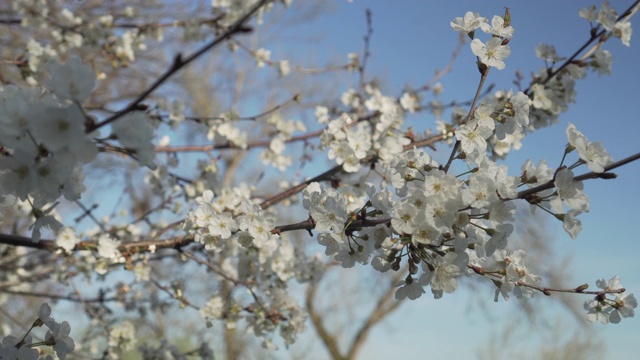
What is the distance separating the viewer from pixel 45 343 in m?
1.71

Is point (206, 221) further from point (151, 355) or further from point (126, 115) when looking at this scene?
point (151, 355)

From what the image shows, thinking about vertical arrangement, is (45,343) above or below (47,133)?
below

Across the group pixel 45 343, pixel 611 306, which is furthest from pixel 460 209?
pixel 45 343

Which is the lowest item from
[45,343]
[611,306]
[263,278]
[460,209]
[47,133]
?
[45,343]

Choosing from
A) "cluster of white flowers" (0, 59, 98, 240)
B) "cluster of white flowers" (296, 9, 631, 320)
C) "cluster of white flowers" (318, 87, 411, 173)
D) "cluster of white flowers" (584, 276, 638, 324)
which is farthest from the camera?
"cluster of white flowers" (318, 87, 411, 173)

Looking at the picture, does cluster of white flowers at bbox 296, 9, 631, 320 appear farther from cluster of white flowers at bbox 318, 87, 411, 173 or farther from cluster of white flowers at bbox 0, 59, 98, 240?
cluster of white flowers at bbox 318, 87, 411, 173

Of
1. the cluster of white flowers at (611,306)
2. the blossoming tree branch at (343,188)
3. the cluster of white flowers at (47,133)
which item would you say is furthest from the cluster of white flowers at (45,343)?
the cluster of white flowers at (611,306)

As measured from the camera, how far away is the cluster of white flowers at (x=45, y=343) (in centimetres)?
169

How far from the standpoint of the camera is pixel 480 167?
1.41 m

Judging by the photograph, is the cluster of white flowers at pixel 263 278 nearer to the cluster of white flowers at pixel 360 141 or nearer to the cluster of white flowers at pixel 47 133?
the cluster of white flowers at pixel 360 141

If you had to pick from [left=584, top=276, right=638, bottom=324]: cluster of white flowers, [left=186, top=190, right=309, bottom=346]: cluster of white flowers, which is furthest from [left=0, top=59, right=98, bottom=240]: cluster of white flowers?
[left=584, top=276, right=638, bottom=324]: cluster of white flowers

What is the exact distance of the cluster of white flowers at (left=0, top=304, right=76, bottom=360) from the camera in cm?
169

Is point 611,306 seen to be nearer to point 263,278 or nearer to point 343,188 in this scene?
point 343,188

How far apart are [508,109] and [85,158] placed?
1.19 metres
